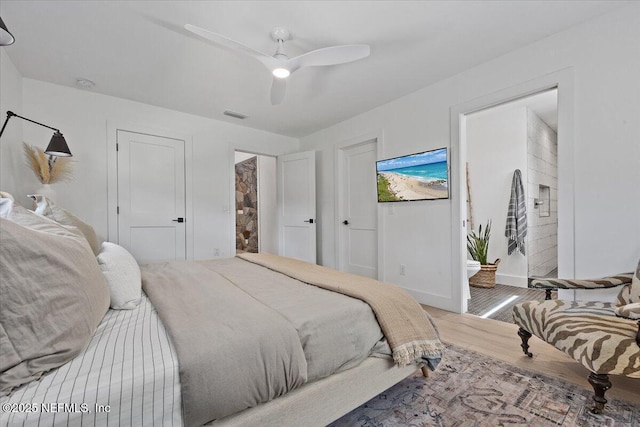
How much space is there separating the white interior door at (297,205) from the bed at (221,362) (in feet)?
9.05

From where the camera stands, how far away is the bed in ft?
2.59

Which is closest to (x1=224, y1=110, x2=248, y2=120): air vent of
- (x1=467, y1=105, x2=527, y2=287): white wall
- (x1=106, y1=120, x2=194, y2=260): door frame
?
(x1=106, y1=120, x2=194, y2=260): door frame

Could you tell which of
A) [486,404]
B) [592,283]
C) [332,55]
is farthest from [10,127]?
[592,283]

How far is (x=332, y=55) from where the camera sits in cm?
195

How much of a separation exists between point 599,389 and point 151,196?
4.34 meters

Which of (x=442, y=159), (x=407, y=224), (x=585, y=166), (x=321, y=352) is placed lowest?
(x=321, y=352)

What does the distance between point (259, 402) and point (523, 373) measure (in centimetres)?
170

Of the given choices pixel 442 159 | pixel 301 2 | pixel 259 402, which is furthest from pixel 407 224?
pixel 259 402

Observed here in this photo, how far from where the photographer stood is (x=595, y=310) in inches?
68.1

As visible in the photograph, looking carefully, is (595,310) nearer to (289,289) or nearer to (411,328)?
(411,328)

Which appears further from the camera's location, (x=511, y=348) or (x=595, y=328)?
(x=511, y=348)

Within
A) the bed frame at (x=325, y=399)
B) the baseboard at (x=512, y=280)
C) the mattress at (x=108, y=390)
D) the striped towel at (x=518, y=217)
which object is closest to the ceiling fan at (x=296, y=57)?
the mattress at (x=108, y=390)

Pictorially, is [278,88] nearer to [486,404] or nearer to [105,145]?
[105,145]

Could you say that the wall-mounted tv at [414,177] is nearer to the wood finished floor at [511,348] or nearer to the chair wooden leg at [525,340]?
the wood finished floor at [511,348]
